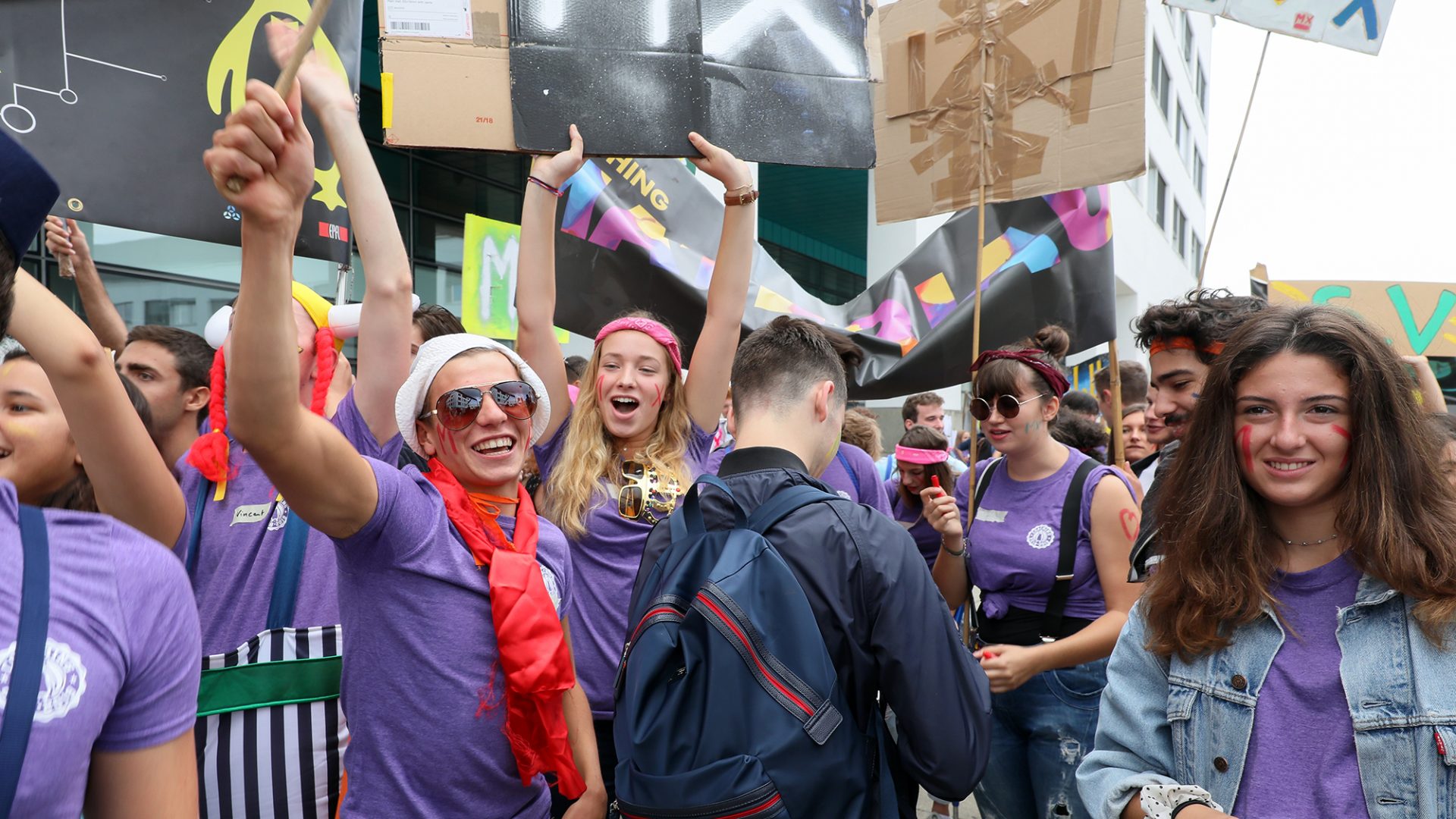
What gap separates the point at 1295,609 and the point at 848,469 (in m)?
2.32

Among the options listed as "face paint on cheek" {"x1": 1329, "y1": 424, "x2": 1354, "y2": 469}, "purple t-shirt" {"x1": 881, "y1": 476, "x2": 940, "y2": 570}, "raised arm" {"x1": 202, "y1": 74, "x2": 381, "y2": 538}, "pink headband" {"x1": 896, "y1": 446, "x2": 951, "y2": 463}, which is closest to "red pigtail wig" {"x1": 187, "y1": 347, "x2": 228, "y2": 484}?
"raised arm" {"x1": 202, "y1": 74, "x2": 381, "y2": 538}

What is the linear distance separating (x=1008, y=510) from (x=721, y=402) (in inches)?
40.9

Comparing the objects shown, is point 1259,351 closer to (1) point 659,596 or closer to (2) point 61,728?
(1) point 659,596

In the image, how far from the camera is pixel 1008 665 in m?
2.72

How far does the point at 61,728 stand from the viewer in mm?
978

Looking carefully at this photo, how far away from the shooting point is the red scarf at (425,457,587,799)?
6.35ft

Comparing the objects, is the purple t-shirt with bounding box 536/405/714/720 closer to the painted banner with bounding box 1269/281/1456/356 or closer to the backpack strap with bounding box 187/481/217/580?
the backpack strap with bounding box 187/481/217/580

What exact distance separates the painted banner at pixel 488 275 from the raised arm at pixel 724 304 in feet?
11.3

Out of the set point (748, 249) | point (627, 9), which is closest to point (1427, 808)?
point (748, 249)

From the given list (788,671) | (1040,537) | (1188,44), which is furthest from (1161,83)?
(788,671)

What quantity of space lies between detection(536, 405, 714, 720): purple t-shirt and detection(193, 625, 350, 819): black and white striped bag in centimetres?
73

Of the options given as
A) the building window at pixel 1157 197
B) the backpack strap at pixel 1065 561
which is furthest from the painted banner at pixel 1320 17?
the building window at pixel 1157 197

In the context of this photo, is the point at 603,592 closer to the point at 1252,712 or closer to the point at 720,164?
the point at 720,164

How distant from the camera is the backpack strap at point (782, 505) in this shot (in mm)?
1993
